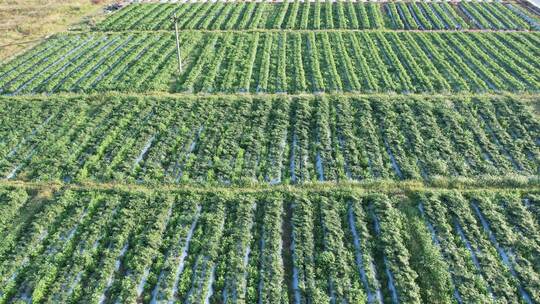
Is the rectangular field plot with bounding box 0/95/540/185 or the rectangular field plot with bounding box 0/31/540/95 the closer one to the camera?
the rectangular field plot with bounding box 0/95/540/185

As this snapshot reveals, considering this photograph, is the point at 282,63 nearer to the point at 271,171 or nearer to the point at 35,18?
the point at 271,171

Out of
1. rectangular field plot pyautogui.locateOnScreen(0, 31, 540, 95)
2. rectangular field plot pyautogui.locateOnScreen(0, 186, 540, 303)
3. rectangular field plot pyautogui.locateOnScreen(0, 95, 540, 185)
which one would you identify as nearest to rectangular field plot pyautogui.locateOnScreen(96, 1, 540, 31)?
rectangular field plot pyautogui.locateOnScreen(0, 31, 540, 95)

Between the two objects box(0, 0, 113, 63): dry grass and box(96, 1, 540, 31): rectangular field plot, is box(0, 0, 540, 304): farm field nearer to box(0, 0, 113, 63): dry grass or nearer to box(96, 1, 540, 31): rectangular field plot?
box(0, 0, 113, 63): dry grass

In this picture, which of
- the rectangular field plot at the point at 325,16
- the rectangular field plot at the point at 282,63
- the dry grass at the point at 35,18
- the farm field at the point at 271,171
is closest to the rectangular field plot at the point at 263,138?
the farm field at the point at 271,171

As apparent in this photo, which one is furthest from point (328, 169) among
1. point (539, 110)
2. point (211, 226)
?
point (539, 110)

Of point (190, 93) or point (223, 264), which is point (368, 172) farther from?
point (190, 93)

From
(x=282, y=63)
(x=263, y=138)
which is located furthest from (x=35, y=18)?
(x=263, y=138)

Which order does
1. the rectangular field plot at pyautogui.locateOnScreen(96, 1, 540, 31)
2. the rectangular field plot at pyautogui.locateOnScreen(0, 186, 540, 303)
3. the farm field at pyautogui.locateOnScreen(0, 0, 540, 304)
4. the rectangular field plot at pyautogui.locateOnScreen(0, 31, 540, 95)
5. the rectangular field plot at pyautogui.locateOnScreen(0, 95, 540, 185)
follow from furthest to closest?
1. the rectangular field plot at pyautogui.locateOnScreen(96, 1, 540, 31)
2. the rectangular field plot at pyautogui.locateOnScreen(0, 31, 540, 95)
3. the rectangular field plot at pyautogui.locateOnScreen(0, 95, 540, 185)
4. the farm field at pyautogui.locateOnScreen(0, 0, 540, 304)
5. the rectangular field plot at pyautogui.locateOnScreen(0, 186, 540, 303)
